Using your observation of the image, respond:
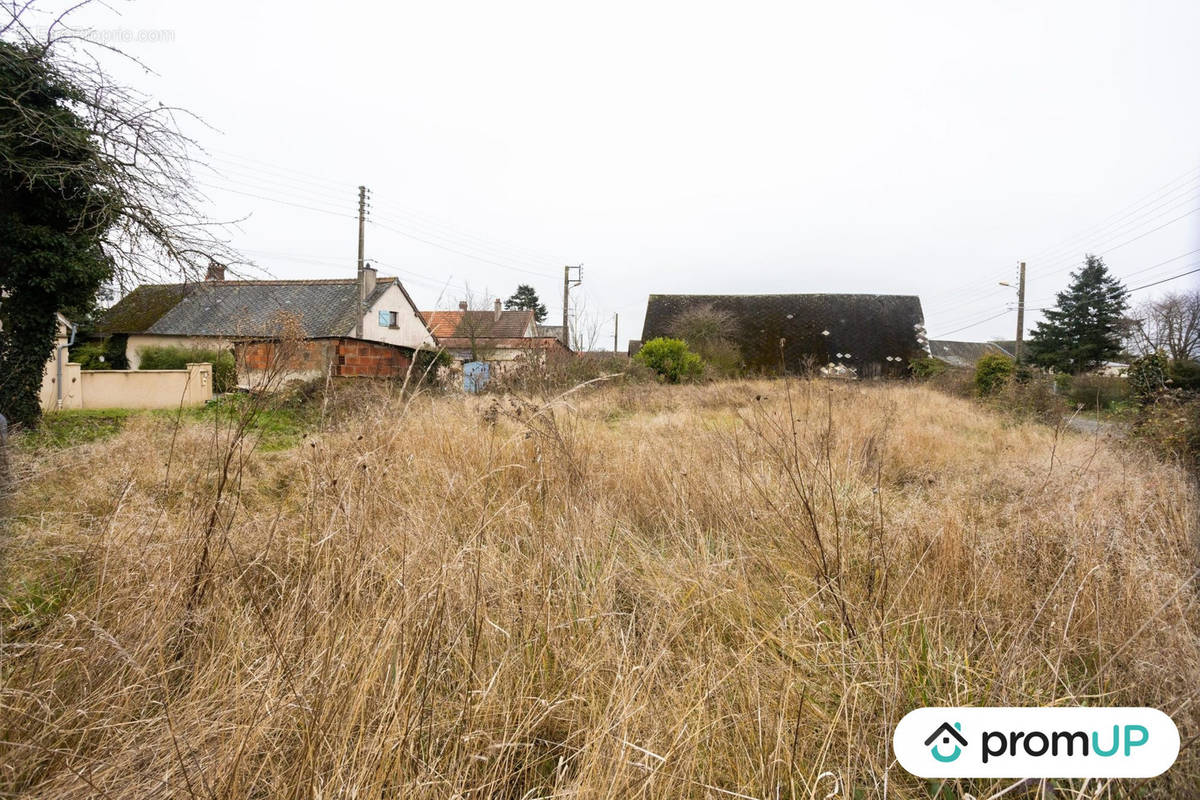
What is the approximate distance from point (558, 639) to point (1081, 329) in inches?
1077

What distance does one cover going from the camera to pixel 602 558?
7.72ft

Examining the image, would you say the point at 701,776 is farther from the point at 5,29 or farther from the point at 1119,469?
the point at 5,29

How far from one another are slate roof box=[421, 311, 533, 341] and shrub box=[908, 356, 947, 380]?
74.4ft

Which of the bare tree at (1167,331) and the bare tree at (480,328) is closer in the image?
the bare tree at (1167,331)

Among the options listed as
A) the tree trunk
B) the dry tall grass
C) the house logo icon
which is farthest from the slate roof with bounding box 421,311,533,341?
the house logo icon

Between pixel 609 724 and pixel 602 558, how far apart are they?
3.55ft

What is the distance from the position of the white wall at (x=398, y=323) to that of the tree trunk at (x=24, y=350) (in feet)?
43.9

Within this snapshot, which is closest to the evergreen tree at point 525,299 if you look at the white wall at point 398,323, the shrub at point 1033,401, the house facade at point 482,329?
the house facade at point 482,329

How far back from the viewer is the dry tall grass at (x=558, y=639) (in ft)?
3.79

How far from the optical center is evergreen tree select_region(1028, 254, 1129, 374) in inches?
561

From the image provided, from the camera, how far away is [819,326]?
29.9 m

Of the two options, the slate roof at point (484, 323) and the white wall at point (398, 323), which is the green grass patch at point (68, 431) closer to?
the white wall at point (398, 323)

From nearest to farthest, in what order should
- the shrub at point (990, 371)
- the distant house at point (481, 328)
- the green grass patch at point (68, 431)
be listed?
1. the green grass patch at point (68, 431)
2. the shrub at point (990, 371)
3. the distant house at point (481, 328)

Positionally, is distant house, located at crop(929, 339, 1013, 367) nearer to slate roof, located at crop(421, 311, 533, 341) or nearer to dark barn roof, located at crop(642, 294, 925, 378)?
dark barn roof, located at crop(642, 294, 925, 378)
